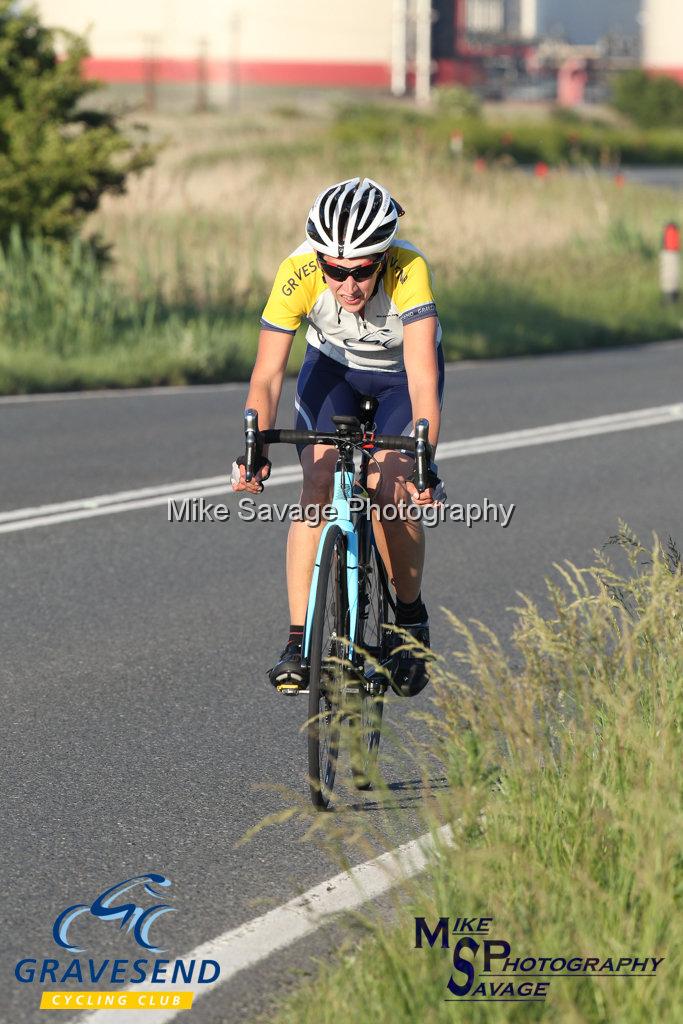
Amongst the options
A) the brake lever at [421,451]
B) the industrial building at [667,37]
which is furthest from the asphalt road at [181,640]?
the industrial building at [667,37]

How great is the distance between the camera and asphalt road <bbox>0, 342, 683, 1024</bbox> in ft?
14.7

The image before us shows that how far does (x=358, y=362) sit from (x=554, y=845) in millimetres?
2473

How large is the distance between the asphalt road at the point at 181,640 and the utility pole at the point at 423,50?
80.0 meters

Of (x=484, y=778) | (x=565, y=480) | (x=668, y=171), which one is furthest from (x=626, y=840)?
(x=668, y=171)

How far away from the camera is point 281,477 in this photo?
10.4m

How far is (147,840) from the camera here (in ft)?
15.5

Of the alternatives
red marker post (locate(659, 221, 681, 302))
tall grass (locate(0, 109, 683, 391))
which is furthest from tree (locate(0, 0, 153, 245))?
red marker post (locate(659, 221, 681, 302))

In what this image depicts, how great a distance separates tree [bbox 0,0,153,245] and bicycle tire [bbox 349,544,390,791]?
1194 centimetres

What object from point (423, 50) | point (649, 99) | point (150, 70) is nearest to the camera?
point (649, 99)

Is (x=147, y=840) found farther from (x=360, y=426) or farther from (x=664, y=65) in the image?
(x=664, y=65)

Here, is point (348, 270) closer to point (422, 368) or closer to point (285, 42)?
point (422, 368)

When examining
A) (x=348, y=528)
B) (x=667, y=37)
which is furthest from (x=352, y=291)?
(x=667, y=37)

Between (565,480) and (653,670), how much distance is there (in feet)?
18.9

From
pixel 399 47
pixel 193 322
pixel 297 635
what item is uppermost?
pixel 399 47
